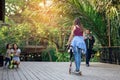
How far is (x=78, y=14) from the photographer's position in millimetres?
20641

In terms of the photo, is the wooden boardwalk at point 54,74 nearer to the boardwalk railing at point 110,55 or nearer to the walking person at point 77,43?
the walking person at point 77,43

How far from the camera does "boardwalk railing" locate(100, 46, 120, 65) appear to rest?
1841cm

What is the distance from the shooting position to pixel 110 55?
63.8ft

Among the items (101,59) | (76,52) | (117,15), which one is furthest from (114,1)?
(76,52)

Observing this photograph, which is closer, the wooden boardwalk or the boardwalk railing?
the wooden boardwalk

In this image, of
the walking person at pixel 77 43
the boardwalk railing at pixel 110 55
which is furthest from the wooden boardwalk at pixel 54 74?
the boardwalk railing at pixel 110 55

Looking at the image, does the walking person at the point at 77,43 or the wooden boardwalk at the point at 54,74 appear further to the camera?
the walking person at the point at 77,43

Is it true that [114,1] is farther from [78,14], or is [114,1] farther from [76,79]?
[76,79]

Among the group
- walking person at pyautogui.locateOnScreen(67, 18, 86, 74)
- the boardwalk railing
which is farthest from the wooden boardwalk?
the boardwalk railing

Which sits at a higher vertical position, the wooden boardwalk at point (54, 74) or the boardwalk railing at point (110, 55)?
the boardwalk railing at point (110, 55)

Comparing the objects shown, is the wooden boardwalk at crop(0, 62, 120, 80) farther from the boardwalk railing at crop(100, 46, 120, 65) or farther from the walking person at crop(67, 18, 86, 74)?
the boardwalk railing at crop(100, 46, 120, 65)

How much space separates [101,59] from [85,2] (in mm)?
3333

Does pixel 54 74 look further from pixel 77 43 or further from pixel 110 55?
pixel 110 55

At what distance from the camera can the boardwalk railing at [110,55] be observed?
18.4 meters
